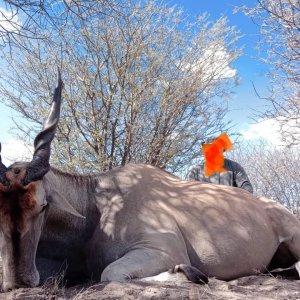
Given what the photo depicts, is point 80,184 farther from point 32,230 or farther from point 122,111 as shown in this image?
point 122,111

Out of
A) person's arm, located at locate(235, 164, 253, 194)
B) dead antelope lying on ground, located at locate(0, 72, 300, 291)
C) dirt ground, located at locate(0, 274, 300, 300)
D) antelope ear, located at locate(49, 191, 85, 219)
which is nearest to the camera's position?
dirt ground, located at locate(0, 274, 300, 300)

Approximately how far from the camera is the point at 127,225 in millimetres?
3572

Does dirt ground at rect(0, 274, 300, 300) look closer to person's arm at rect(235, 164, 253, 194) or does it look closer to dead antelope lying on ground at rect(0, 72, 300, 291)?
dead antelope lying on ground at rect(0, 72, 300, 291)

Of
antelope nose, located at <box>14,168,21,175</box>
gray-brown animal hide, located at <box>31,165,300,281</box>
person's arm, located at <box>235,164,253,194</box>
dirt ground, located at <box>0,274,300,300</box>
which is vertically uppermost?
person's arm, located at <box>235,164,253,194</box>

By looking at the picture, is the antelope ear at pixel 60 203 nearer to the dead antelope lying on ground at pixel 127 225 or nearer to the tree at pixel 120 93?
the dead antelope lying on ground at pixel 127 225

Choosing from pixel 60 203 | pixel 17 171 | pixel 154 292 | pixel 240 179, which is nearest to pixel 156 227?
pixel 60 203

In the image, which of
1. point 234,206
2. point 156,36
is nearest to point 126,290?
point 234,206

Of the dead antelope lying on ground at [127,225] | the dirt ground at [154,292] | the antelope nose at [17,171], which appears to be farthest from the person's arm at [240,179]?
the antelope nose at [17,171]

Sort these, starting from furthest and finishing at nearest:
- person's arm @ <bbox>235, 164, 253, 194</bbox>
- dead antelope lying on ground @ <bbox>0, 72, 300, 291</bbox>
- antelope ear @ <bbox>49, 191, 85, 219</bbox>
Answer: person's arm @ <bbox>235, 164, 253, 194</bbox> < antelope ear @ <bbox>49, 191, 85, 219</bbox> < dead antelope lying on ground @ <bbox>0, 72, 300, 291</bbox>

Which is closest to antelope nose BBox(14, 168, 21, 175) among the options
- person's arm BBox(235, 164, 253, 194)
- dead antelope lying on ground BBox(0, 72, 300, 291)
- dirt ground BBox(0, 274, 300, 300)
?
dead antelope lying on ground BBox(0, 72, 300, 291)

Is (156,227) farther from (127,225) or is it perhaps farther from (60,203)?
(60,203)

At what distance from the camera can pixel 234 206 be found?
4.13m

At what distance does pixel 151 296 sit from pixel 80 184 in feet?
6.25

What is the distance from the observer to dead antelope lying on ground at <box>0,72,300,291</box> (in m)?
2.91
